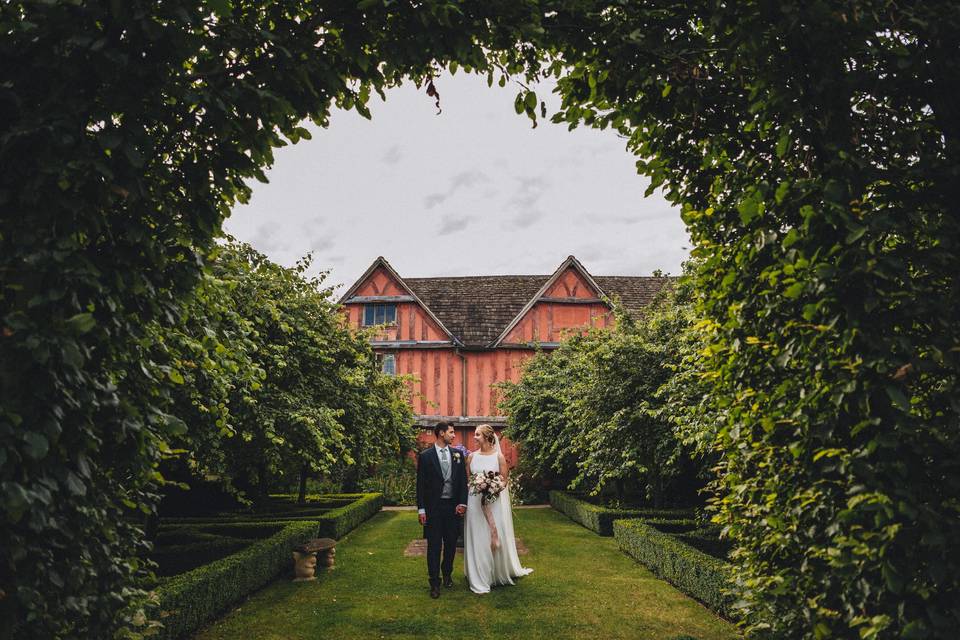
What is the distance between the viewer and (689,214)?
450cm

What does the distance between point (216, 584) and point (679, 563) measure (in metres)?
6.19

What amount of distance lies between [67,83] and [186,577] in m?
6.16

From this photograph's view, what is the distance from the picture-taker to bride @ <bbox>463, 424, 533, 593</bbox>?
930 cm

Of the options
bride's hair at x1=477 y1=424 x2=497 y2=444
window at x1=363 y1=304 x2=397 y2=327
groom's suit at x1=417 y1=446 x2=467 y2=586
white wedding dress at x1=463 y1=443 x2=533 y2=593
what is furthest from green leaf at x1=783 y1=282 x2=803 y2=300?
window at x1=363 y1=304 x2=397 y2=327

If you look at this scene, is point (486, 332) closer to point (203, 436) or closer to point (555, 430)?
point (555, 430)

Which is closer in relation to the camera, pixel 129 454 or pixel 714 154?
pixel 129 454

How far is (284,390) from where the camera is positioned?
1151cm

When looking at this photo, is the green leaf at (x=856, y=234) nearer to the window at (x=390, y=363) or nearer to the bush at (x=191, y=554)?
the bush at (x=191, y=554)

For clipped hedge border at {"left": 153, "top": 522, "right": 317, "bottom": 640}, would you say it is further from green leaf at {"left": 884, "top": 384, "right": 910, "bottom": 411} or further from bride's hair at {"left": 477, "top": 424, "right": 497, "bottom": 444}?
green leaf at {"left": 884, "top": 384, "right": 910, "bottom": 411}

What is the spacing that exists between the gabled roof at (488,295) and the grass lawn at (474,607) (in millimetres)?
17625

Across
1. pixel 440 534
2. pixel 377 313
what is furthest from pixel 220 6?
pixel 377 313

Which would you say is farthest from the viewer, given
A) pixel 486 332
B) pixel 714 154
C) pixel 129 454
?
pixel 486 332

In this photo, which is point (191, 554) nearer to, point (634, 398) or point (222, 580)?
point (222, 580)

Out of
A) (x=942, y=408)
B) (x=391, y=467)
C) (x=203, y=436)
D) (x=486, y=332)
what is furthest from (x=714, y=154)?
(x=486, y=332)
